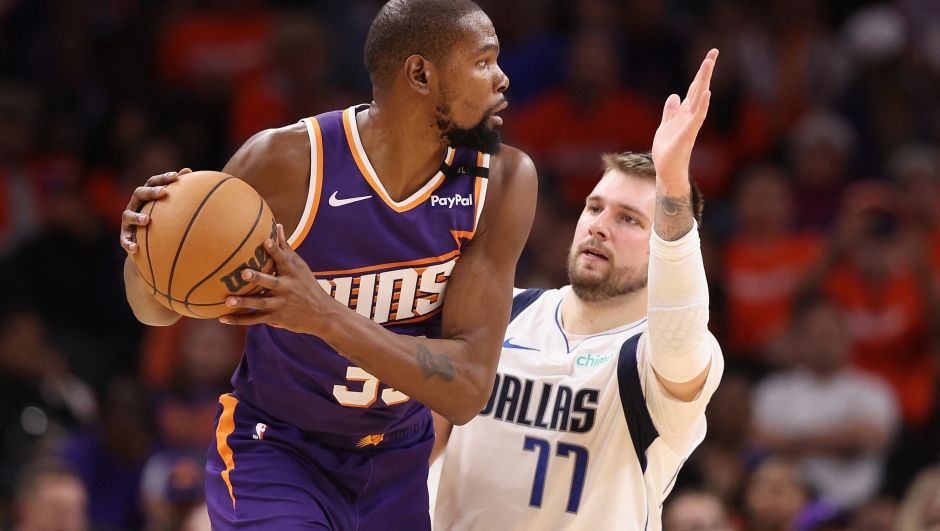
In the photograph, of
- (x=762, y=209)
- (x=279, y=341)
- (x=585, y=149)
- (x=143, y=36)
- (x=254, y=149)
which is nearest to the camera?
(x=254, y=149)

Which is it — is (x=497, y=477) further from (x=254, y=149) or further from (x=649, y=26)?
(x=649, y=26)

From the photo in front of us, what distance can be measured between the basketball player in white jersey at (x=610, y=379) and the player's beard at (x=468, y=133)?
60 cm

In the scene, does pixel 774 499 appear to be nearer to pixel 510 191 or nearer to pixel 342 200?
pixel 510 191

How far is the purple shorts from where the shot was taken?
3.55m

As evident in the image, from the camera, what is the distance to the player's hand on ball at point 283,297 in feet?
9.81

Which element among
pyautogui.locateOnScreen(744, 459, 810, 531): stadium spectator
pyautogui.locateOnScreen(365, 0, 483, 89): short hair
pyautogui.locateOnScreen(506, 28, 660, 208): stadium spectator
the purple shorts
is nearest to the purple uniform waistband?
the purple shorts

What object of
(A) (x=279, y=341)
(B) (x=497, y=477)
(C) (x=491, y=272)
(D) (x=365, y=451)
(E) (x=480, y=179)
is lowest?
(B) (x=497, y=477)

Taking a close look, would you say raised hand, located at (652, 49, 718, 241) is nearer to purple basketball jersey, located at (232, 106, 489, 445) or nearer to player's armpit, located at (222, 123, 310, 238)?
purple basketball jersey, located at (232, 106, 489, 445)

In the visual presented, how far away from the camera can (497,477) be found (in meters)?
4.34

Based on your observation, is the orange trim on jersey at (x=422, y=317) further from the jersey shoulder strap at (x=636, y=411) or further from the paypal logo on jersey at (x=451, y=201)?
the jersey shoulder strap at (x=636, y=411)

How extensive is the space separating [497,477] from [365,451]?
0.71 m

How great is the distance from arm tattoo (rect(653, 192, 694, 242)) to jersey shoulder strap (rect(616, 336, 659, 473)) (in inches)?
23.3

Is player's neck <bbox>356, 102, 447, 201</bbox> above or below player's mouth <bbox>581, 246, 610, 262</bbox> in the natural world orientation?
above

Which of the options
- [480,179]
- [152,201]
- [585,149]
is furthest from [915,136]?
[152,201]
